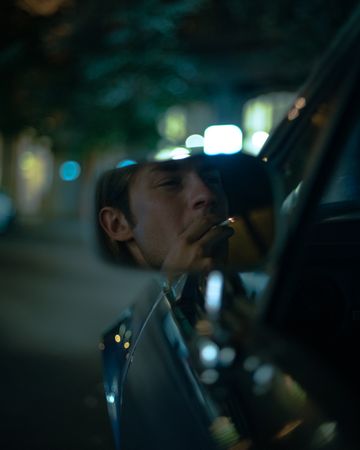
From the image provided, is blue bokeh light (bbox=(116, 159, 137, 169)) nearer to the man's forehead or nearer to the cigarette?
the man's forehead

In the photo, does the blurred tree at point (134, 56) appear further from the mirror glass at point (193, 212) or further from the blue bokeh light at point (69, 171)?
the blue bokeh light at point (69, 171)

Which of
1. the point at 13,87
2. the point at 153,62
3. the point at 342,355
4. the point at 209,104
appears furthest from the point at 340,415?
the point at 209,104

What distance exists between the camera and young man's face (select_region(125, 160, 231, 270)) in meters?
2.01

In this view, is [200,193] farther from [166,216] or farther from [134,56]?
[134,56]

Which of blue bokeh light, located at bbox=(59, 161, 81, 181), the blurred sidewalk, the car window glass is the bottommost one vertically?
the car window glass

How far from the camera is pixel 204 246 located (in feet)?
6.63

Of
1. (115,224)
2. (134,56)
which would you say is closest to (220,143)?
(115,224)

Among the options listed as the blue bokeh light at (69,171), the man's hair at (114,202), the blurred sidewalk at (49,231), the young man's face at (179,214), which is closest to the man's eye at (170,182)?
the young man's face at (179,214)

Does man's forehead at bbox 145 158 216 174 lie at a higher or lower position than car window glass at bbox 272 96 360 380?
higher

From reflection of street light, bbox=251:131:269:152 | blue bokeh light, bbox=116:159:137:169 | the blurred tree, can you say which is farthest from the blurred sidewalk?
blue bokeh light, bbox=116:159:137:169

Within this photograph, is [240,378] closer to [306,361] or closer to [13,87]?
[306,361]

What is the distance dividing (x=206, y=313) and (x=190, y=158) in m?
0.47

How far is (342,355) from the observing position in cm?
198

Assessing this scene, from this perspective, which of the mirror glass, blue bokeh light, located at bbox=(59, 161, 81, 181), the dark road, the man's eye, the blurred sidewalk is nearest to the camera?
the mirror glass
